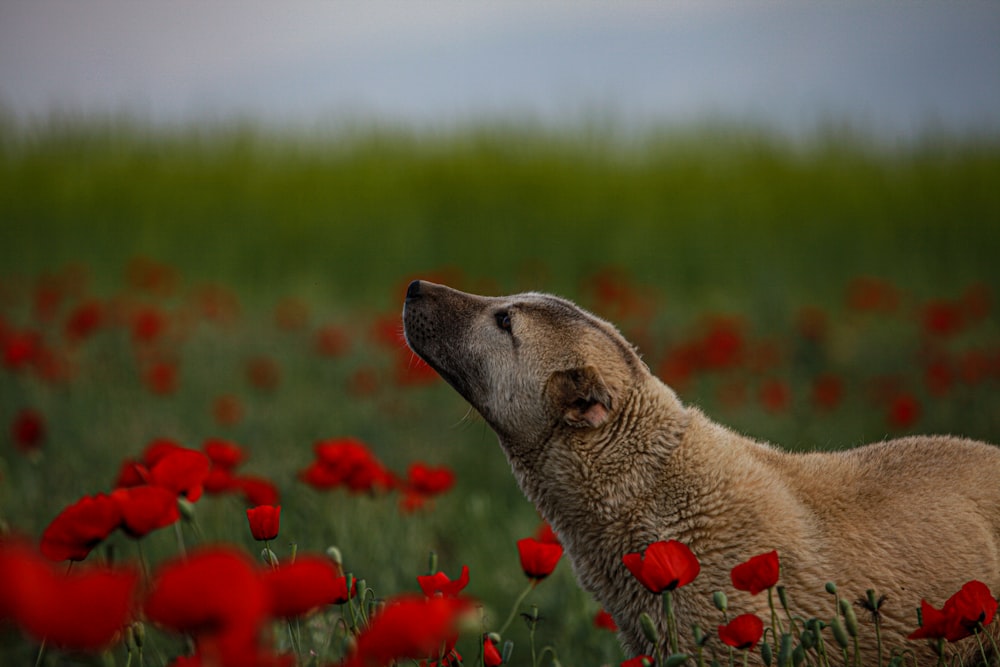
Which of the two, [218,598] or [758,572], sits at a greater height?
[218,598]

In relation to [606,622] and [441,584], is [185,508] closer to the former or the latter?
[441,584]

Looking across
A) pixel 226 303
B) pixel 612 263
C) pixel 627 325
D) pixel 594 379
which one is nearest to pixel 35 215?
pixel 226 303

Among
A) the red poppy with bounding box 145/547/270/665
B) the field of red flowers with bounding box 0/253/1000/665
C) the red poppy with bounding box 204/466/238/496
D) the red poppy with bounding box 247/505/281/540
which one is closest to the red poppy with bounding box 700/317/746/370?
the field of red flowers with bounding box 0/253/1000/665

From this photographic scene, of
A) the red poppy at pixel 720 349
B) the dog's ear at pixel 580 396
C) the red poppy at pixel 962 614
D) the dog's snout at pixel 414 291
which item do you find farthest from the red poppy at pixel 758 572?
the red poppy at pixel 720 349

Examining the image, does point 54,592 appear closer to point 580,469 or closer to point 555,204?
point 580,469

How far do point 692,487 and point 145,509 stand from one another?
1755 millimetres

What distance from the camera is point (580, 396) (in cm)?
317

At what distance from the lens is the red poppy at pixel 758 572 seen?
2193mm

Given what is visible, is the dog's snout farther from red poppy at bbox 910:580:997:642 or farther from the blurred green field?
red poppy at bbox 910:580:997:642

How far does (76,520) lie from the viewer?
2025mm

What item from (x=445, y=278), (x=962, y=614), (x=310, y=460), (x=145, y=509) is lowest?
(x=310, y=460)

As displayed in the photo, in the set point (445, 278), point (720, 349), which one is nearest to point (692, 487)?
point (720, 349)

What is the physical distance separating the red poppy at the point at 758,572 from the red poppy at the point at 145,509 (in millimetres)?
1235

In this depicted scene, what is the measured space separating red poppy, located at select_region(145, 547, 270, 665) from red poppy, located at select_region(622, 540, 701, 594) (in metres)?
1.12
